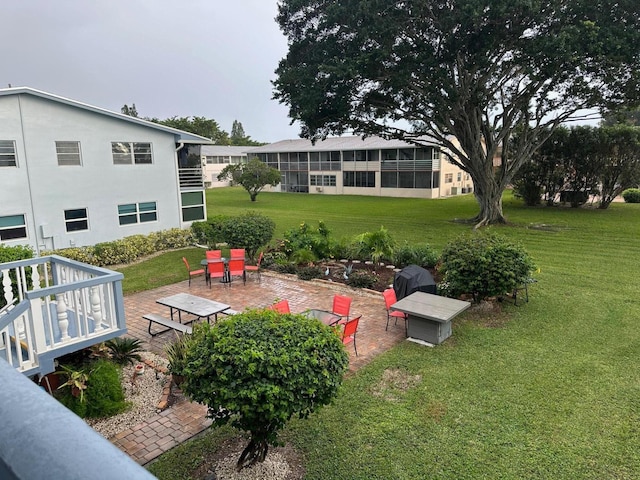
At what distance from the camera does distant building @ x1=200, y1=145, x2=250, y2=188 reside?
60353mm

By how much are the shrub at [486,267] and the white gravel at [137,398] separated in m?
6.20

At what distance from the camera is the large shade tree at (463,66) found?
17.5 metres

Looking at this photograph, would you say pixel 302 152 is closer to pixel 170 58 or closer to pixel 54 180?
pixel 170 58

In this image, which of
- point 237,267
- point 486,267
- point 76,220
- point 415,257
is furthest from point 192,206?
point 486,267

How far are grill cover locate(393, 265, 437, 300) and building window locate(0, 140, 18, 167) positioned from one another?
14.2 m

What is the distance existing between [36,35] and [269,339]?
58.1ft

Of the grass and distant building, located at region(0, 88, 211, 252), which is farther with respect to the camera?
distant building, located at region(0, 88, 211, 252)

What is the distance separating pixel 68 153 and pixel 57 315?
43.7 feet

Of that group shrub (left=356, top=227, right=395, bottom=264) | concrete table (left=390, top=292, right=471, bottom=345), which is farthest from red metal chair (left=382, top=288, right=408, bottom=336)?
shrub (left=356, top=227, right=395, bottom=264)

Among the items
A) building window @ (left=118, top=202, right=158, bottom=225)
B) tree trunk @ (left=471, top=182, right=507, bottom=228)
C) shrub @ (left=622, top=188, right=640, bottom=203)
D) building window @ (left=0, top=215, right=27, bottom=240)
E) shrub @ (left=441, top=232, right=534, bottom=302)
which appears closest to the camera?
shrub @ (left=441, top=232, right=534, bottom=302)

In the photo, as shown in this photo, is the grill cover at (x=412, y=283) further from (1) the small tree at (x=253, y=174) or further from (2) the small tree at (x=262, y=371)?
(1) the small tree at (x=253, y=174)

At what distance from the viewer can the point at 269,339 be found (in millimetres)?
4480

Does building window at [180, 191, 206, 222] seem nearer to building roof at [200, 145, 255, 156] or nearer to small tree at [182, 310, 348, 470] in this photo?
small tree at [182, 310, 348, 470]

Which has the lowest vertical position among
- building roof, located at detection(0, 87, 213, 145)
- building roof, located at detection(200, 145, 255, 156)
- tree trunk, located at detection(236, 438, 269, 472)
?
tree trunk, located at detection(236, 438, 269, 472)
